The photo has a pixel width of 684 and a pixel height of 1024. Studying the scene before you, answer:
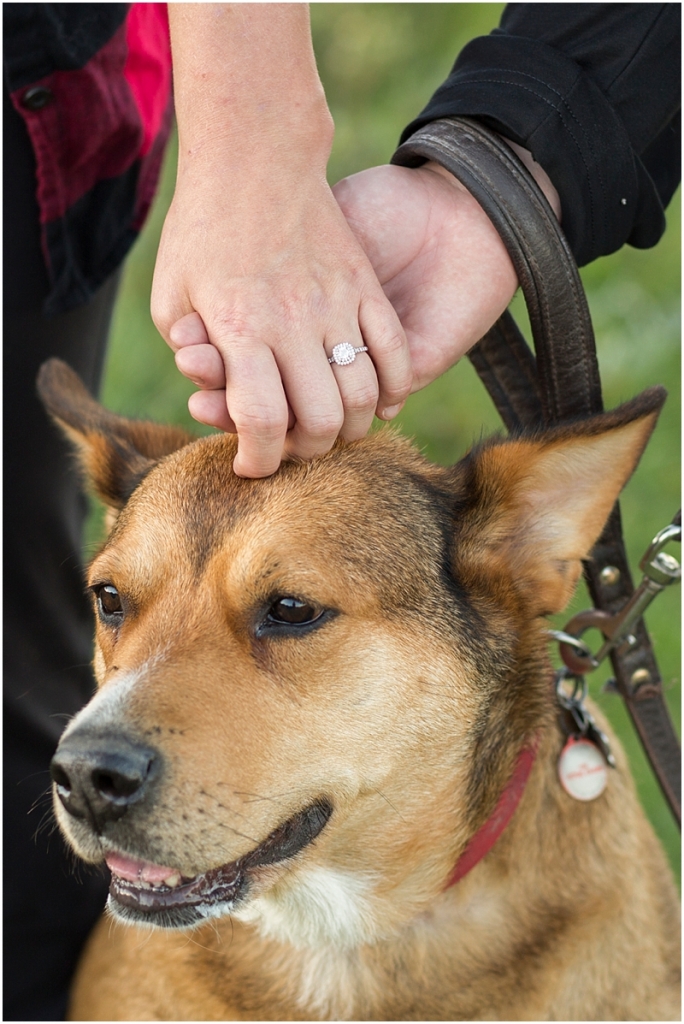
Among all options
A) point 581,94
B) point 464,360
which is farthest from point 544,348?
point 464,360

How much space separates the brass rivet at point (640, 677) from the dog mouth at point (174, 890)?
1.20 meters

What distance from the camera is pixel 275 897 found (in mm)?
2809

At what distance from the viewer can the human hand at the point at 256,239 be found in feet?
7.29

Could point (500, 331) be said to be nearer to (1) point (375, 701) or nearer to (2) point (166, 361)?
(1) point (375, 701)

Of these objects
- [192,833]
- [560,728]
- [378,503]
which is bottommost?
[560,728]

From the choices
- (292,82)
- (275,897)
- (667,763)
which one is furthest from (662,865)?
(292,82)

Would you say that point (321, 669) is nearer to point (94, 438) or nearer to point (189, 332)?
point (189, 332)

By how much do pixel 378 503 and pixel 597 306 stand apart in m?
4.47

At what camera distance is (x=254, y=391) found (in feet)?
7.25

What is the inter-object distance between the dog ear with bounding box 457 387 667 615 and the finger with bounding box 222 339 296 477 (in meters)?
0.74

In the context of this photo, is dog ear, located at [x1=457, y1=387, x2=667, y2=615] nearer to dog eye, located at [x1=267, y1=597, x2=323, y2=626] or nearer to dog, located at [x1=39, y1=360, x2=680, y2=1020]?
dog, located at [x1=39, y1=360, x2=680, y2=1020]

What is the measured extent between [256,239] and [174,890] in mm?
1510

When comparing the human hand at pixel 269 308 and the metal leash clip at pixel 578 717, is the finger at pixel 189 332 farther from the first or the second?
the metal leash clip at pixel 578 717

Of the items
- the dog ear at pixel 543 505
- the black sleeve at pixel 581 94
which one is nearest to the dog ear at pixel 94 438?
the dog ear at pixel 543 505
